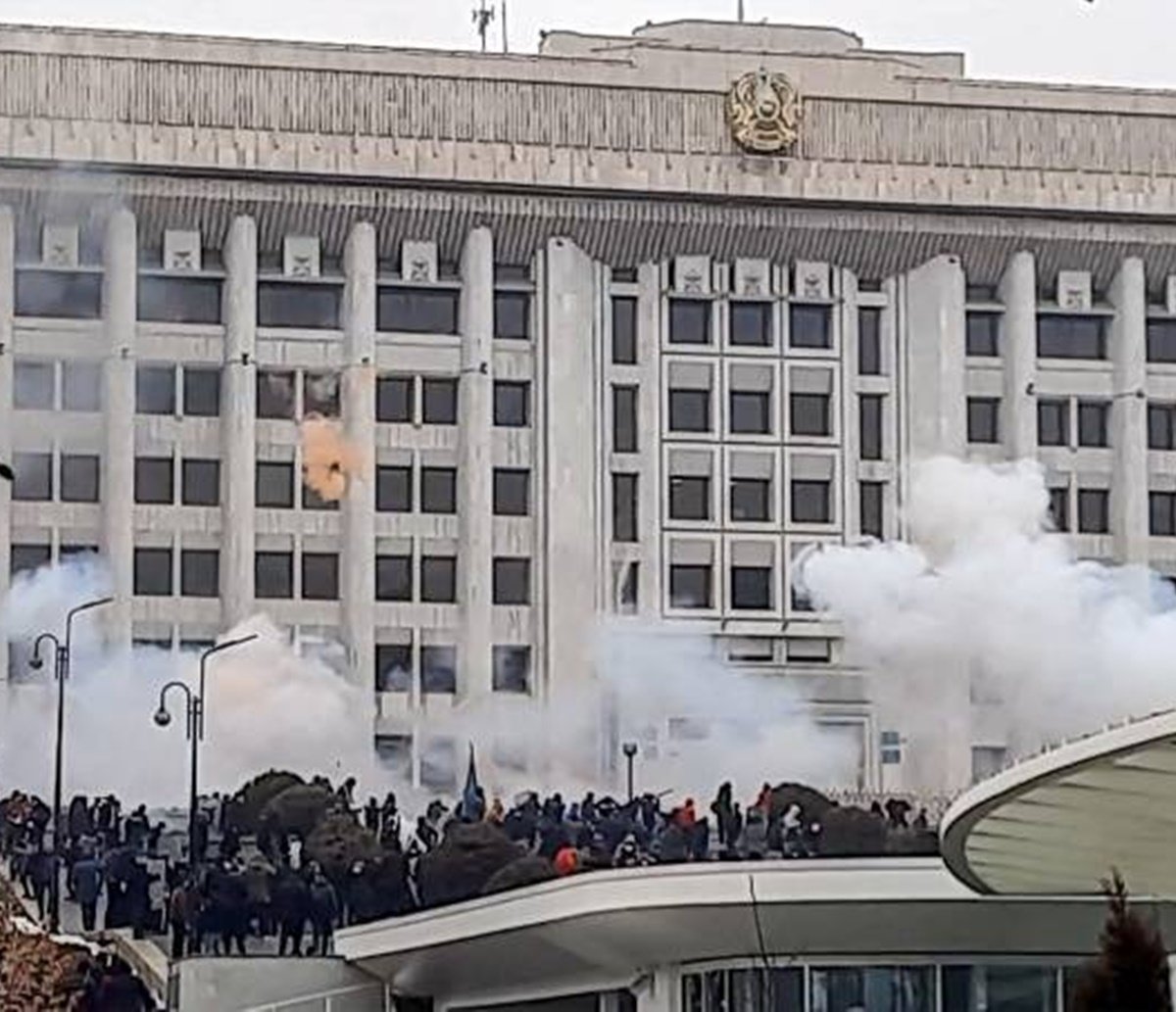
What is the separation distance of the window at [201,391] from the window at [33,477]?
326cm

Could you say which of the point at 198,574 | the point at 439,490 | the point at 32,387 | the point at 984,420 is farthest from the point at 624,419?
the point at 32,387

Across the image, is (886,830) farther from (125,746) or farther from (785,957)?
(125,746)

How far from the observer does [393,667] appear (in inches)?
3071

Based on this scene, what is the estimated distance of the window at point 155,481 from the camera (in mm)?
77875

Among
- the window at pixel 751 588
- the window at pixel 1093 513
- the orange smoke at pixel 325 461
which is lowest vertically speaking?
the window at pixel 751 588

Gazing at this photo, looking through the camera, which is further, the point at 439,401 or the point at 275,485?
the point at 439,401

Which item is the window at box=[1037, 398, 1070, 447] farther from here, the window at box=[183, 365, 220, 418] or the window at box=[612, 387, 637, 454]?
the window at box=[183, 365, 220, 418]

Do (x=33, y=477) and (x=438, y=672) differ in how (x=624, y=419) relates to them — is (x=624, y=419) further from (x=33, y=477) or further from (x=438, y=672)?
(x=33, y=477)

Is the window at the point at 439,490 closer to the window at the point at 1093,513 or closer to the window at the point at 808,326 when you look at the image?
the window at the point at 808,326

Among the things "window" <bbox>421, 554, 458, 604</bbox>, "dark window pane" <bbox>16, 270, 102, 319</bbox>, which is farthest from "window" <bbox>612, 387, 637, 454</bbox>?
"dark window pane" <bbox>16, 270, 102, 319</bbox>

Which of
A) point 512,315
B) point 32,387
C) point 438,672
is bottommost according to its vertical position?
point 438,672

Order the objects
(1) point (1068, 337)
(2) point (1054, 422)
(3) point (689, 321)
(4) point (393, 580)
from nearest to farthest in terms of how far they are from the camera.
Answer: (4) point (393, 580) < (3) point (689, 321) < (2) point (1054, 422) < (1) point (1068, 337)

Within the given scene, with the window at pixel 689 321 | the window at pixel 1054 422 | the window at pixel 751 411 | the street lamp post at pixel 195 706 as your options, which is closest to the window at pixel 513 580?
the window at pixel 751 411

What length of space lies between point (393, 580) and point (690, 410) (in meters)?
7.47
